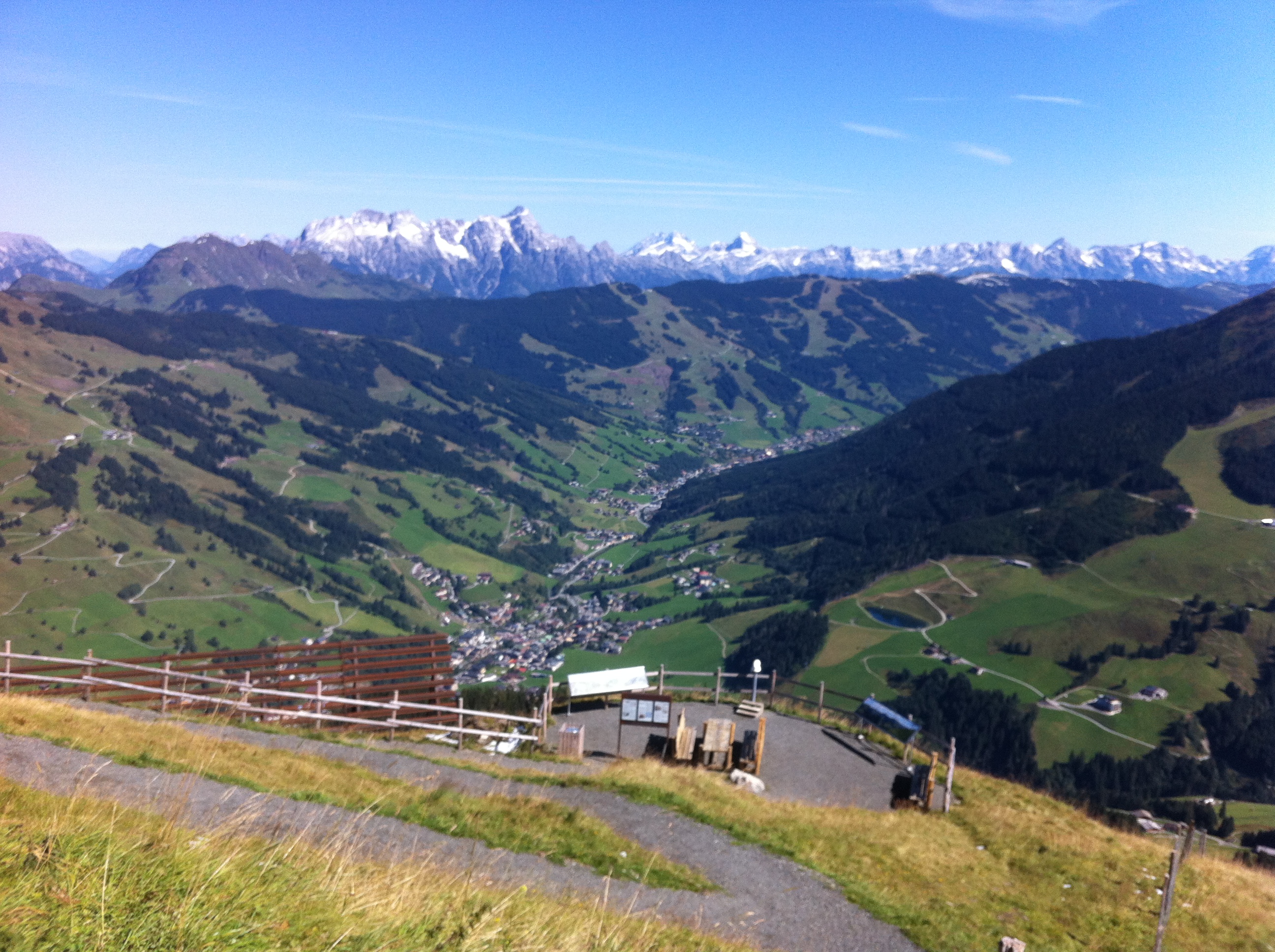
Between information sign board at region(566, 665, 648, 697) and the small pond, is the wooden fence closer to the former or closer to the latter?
information sign board at region(566, 665, 648, 697)

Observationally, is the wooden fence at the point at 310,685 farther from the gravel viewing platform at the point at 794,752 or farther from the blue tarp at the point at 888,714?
the blue tarp at the point at 888,714

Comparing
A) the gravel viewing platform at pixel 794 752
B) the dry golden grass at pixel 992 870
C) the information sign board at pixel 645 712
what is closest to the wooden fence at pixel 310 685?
the information sign board at pixel 645 712

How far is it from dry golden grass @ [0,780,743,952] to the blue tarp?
2741cm

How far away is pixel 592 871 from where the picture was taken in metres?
15.0

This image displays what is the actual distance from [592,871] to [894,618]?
151 m

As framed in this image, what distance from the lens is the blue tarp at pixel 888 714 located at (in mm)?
32281

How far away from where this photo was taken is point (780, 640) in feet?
493

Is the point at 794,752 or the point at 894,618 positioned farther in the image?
the point at 894,618

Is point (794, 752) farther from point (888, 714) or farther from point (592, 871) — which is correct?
point (592, 871)

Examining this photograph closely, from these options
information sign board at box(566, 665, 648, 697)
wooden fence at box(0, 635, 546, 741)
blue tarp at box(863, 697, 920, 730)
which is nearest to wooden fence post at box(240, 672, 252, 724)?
wooden fence at box(0, 635, 546, 741)

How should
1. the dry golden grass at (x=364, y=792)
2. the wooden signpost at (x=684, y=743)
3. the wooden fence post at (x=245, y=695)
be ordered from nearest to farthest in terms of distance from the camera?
the dry golden grass at (x=364, y=792)
the wooden fence post at (x=245, y=695)
the wooden signpost at (x=684, y=743)

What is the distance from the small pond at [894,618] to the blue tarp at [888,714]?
12171 centimetres

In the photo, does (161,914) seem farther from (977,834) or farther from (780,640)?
(780,640)

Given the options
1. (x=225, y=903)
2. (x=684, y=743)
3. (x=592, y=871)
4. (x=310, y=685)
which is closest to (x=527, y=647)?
(x=310, y=685)
